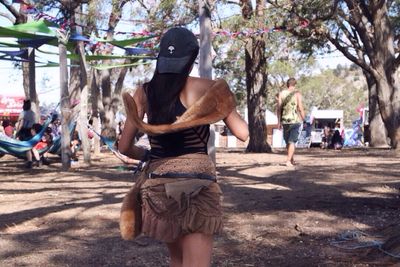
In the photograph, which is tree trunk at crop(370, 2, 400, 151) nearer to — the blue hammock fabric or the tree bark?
the tree bark

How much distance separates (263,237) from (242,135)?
2.69 m

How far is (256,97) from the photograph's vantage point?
18.3 meters

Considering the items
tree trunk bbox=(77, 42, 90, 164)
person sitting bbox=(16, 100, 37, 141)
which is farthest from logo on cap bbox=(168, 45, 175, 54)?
person sitting bbox=(16, 100, 37, 141)

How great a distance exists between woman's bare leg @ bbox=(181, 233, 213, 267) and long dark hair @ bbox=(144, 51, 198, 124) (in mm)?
537

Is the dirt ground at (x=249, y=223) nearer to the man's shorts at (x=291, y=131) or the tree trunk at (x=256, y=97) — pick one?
the man's shorts at (x=291, y=131)

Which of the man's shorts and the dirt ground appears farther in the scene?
the man's shorts

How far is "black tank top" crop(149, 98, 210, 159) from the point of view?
8.82 ft

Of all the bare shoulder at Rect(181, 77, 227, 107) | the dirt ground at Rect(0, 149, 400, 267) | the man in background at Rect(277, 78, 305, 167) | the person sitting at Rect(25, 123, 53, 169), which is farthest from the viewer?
the person sitting at Rect(25, 123, 53, 169)

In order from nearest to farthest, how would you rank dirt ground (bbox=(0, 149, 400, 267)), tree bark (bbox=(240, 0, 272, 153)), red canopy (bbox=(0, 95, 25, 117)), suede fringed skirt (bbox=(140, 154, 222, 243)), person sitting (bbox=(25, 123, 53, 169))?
suede fringed skirt (bbox=(140, 154, 222, 243)) → dirt ground (bbox=(0, 149, 400, 267)) → person sitting (bbox=(25, 123, 53, 169)) → tree bark (bbox=(240, 0, 272, 153)) → red canopy (bbox=(0, 95, 25, 117))

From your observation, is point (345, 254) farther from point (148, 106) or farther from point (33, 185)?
point (33, 185)

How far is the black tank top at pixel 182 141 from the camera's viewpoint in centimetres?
269

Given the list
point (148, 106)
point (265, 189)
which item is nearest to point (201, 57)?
point (265, 189)

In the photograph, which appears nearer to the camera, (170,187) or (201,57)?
(170,187)

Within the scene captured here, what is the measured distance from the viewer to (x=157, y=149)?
9.10 feet
